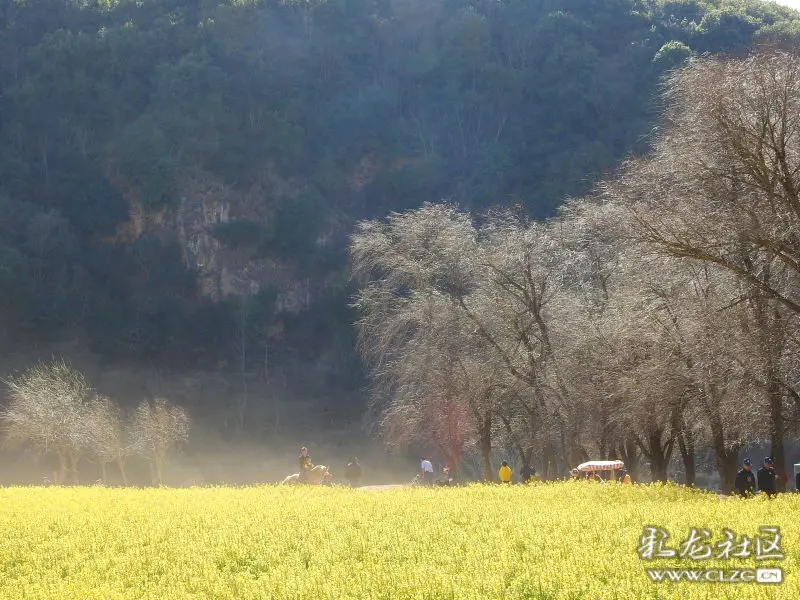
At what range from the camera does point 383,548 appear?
417 inches

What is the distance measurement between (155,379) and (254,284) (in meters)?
13.8

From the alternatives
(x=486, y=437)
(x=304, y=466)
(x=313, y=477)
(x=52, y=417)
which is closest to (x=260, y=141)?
(x=52, y=417)

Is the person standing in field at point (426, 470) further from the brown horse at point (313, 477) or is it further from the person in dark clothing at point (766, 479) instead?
the person in dark clothing at point (766, 479)

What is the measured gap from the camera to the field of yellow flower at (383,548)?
27.6 feet

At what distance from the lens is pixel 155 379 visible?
7350cm

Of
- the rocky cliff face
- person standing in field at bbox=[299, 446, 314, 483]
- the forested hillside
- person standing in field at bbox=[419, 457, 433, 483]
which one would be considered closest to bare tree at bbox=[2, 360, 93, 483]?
person standing in field at bbox=[419, 457, 433, 483]

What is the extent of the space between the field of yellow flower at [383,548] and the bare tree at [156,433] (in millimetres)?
37435

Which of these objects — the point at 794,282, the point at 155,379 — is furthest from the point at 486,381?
the point at 155,379

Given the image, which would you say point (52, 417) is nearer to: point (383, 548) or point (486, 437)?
point (486, 437)

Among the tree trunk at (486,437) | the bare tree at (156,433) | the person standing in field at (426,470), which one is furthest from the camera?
the bare tree at (156,433)

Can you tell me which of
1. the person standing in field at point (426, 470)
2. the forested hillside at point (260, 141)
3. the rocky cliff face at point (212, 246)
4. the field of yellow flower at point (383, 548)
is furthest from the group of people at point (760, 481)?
the rocky cliff face at point (212, 246)

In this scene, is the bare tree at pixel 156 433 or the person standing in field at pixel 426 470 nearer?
the person standing in field at pixel 426 470

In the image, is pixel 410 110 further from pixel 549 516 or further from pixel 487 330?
pixel 549 516

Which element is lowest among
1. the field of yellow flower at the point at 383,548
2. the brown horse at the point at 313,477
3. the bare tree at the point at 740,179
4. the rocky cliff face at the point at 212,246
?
the brown horse at the point at 313,477
